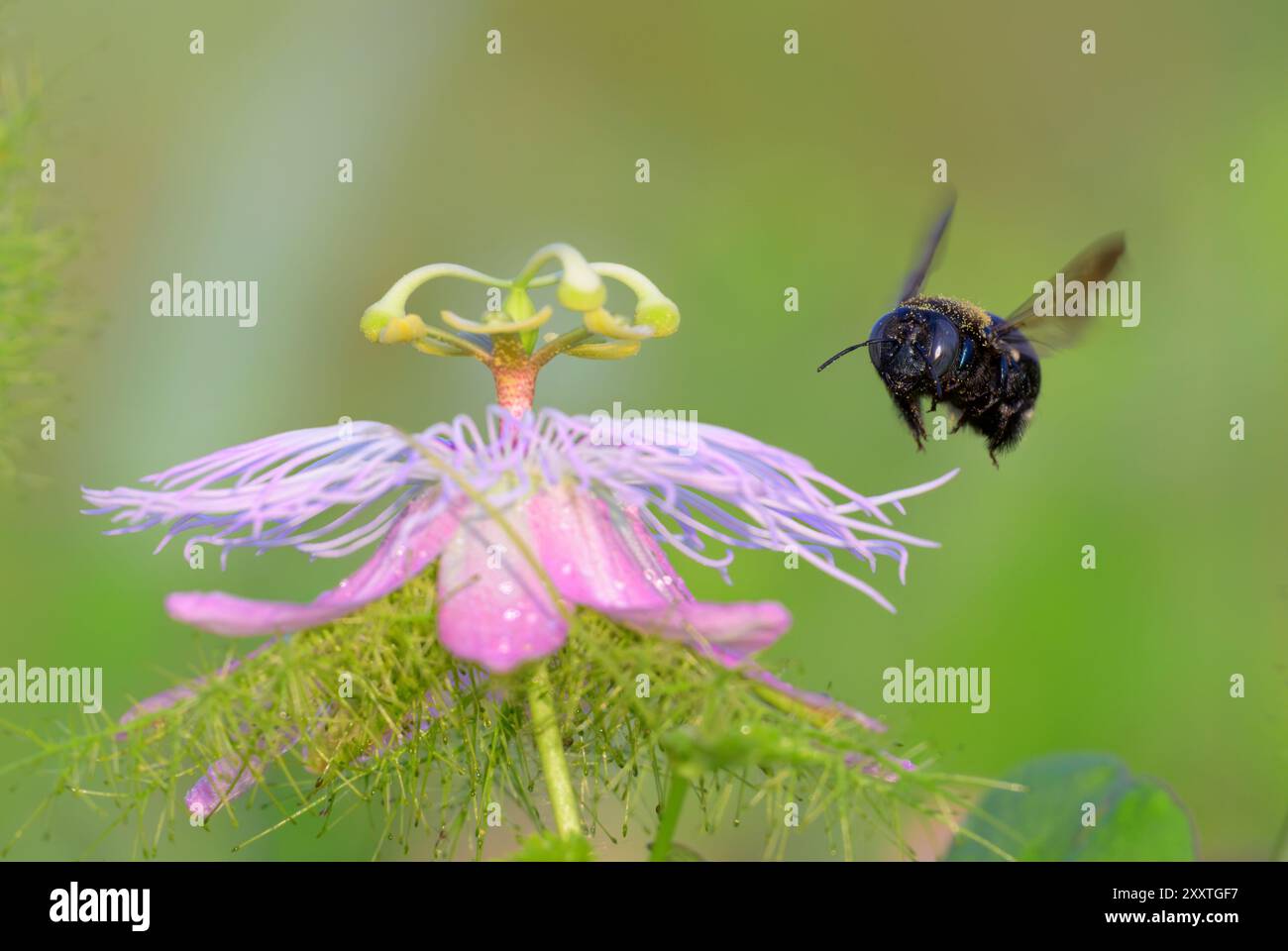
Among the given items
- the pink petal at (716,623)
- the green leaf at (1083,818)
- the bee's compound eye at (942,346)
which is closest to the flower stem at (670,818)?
the pink petal at (716,623)

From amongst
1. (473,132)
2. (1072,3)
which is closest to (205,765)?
(473,132)

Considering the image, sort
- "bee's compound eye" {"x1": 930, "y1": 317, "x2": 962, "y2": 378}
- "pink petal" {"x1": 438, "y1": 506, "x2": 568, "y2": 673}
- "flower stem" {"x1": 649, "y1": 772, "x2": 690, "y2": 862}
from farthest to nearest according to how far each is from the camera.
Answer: "bee's compound eye" {"x1": 930, "y1": 317, "x2": 962, "y2": 378} → "pink petal" {"x1": 438, "y1": 506, "x2": 568, "y2": 673} → "flower stem" {"x1": 649, "y1": 772, "x2": 690, "y2": 862}

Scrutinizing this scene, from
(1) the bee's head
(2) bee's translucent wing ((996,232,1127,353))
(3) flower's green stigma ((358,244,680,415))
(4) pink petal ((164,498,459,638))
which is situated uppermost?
(2) bee's translucent wing ((996,232,1127,353))

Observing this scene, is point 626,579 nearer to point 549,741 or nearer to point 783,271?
point 549,741

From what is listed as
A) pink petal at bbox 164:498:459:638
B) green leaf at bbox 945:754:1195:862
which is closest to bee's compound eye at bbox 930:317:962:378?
green leaf at bbox 945:754:1195:862

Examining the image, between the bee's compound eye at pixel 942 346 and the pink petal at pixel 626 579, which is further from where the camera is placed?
the bee's compound eye at pixel 942 346

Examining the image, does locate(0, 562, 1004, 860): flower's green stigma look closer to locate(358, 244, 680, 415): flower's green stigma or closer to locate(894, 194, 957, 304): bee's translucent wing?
locate(358, 244, 680, 415): flower's green stigma

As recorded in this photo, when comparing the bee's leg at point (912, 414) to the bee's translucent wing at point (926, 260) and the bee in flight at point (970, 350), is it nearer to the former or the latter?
the bee in flight at point (970, 350)
